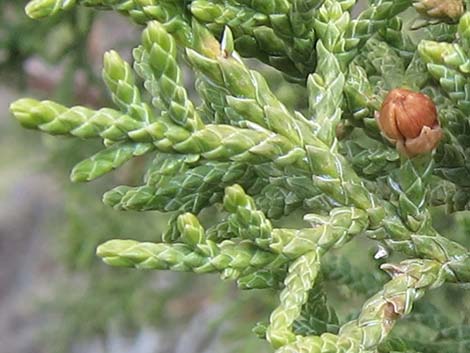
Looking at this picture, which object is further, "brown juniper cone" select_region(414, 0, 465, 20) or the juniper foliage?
"brown juniper cone" select_region(414, 0, 465, 20)

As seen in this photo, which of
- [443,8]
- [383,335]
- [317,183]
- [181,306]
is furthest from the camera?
[181,306]

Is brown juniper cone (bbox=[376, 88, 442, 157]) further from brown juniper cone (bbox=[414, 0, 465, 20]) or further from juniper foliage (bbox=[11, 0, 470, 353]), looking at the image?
brown juniper cone (bbox=[414, 0, 465, 20])

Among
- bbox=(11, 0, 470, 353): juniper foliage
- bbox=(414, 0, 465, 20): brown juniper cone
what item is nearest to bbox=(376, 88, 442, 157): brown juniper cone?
bbox=(11, 0, 470, 353): juniper foliage

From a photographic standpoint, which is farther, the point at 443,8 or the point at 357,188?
the point at 443,8

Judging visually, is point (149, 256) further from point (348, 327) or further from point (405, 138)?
point (405, 138)

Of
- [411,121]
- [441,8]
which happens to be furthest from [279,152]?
[441,8]

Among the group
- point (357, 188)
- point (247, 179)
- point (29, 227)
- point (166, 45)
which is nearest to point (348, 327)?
point (357, 188)

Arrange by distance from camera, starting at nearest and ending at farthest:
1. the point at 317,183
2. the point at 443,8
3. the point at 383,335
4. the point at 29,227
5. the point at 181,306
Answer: the point at 383,335 → the point at 317,183 → the point at 443,8 → the point at 181,306 → the point at 29,227

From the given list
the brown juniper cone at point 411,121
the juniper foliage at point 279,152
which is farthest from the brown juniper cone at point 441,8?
the brown juniper cone at point 411,121
